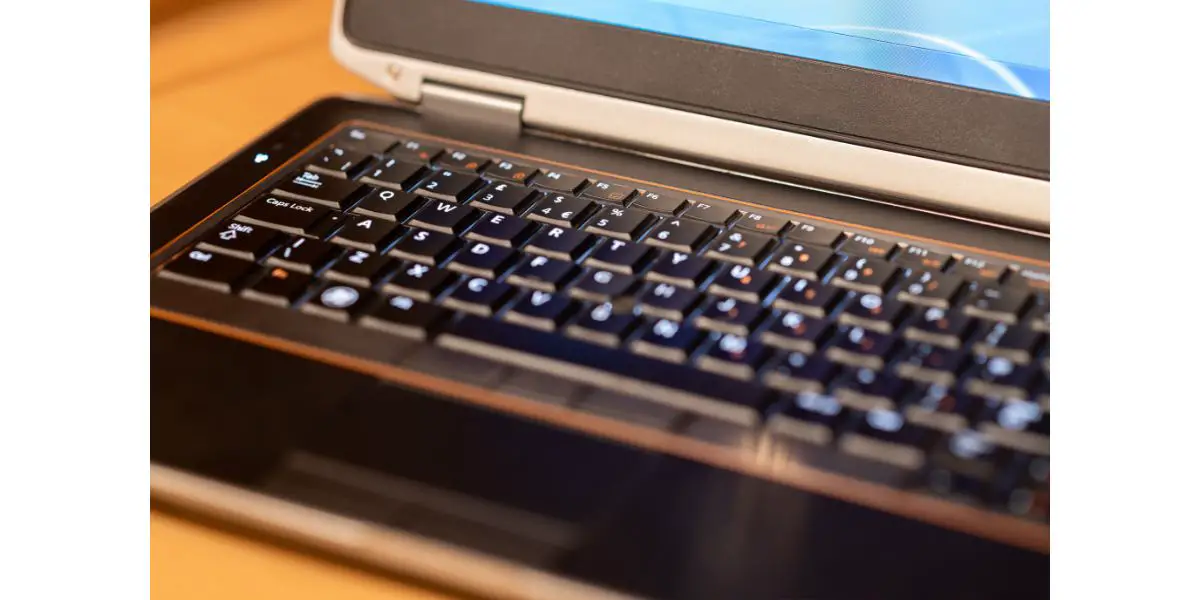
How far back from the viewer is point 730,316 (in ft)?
1.28

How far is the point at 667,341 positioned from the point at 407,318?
92 mm

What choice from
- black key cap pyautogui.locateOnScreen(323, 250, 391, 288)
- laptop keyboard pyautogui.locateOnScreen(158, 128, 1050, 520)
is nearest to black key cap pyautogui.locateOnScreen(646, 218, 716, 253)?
laptop keyboard pyautogui.locateOnScreen(158, 128, 1050, 520)

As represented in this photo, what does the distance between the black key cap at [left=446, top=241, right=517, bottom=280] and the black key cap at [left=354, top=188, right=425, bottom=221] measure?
1.6 inches

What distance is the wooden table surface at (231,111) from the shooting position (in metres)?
0.36

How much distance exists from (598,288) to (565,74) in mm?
166

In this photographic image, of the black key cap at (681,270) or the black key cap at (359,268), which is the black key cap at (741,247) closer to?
the black key cap at (681,270)

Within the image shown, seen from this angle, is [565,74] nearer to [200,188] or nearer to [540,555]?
[200,188]

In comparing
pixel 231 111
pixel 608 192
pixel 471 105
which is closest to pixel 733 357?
pixel 608 192

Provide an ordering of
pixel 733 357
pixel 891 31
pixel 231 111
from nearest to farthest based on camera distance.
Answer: pixel 733 357, pixel 891 31, pixel 231 111

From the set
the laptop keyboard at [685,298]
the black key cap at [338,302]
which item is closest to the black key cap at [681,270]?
the laptop keyboard at [685,298]

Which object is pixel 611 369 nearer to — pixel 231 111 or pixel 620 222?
pixel 620 222

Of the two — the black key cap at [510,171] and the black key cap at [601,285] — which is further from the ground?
the black key cap at [510,171]

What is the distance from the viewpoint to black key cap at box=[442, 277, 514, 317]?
0.40 meters

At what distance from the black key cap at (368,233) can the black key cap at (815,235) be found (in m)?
0.15
